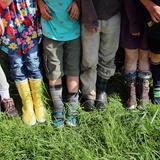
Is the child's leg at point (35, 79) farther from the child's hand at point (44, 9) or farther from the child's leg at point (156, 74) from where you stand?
the child's leg at point (156, 74)

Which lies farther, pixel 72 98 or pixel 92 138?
pixel 72 98

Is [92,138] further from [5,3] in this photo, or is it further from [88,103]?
[5,3]

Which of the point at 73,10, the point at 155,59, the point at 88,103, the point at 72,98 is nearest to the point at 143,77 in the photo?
the point at 155,59

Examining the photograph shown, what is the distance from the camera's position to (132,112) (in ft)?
11.1

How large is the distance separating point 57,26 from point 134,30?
0.56 meters

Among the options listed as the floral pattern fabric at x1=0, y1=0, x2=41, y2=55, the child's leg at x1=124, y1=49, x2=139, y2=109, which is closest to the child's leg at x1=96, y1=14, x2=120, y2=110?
the child's leg at x1=124, y1=49, x2=139, y2=109

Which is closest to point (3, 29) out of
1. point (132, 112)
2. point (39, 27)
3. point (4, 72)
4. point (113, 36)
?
point (39, 27)

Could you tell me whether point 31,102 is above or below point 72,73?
below

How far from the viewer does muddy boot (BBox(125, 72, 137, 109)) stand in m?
3.52

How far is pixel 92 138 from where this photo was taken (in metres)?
3.16

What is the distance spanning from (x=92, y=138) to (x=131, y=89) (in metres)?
0.61

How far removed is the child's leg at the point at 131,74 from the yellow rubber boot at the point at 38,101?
0.69m

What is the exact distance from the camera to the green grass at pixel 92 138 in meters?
3.05

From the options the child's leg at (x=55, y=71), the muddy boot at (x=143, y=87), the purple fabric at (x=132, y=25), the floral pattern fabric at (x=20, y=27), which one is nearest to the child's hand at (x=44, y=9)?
the floral pattern fabric at (x=20, y=27)
